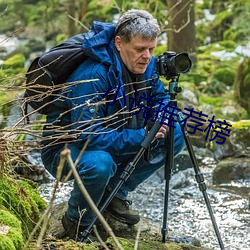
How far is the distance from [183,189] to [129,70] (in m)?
2.65

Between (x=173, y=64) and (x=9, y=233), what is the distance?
→ 1.28 meters

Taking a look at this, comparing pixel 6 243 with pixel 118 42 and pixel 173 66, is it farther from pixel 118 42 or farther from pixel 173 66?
pixel 118 42

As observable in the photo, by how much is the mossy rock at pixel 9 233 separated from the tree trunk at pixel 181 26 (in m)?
6.95

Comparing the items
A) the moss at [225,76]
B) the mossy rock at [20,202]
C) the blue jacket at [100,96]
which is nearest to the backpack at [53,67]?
the blue jacket at [100,96]

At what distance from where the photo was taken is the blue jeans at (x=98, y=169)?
3102mm

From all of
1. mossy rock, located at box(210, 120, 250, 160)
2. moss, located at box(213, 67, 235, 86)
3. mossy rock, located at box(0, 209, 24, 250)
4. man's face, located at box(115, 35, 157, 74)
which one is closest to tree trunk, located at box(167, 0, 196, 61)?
moss, located at box(213, 67, 235, 86)

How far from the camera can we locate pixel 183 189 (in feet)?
18.9

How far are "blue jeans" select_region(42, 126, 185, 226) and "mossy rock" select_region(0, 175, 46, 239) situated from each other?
23 centimetres

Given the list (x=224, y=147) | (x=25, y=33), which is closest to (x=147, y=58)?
(x=224, y=147)

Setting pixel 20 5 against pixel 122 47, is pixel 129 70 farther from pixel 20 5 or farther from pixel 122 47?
pixel 20 5

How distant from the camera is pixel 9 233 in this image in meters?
2.34

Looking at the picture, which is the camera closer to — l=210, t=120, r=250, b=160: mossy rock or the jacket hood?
the jacket hood

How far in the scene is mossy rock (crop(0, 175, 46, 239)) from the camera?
2859 mm

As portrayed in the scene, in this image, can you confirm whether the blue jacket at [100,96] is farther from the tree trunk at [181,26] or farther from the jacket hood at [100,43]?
the tree trunk at [181,26]
